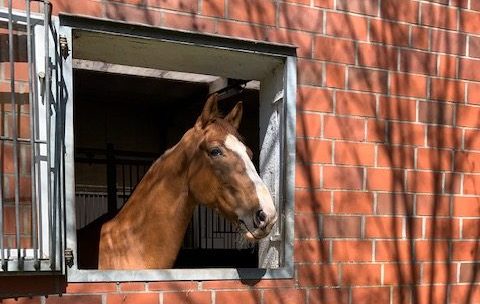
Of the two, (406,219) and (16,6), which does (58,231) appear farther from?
(406,219)

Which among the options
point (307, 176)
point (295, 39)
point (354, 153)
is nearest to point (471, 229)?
point (354, 153)

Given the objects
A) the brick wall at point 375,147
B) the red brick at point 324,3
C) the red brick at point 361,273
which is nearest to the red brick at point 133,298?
the brick wall at point 375,147

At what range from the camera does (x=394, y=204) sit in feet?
11.5

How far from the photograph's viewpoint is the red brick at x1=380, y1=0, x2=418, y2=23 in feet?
11.4

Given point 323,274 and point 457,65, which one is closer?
point 323,274

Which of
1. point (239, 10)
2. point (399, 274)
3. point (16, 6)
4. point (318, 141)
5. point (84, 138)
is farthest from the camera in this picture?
point (84, 138)

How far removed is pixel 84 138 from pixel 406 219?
5990 millimetres

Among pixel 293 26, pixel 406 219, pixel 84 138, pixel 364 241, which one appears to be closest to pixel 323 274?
pixel 364 241

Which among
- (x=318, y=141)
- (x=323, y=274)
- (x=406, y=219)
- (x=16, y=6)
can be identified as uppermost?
(x=16, y=6)

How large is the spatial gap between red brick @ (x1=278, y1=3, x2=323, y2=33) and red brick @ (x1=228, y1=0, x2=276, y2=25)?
0.22 ft

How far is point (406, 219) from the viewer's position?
11.6 feet

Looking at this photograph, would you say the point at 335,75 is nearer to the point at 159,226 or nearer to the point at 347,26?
the point at 347,26

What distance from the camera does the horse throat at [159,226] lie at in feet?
10.7

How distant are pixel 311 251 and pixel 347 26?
136cm
